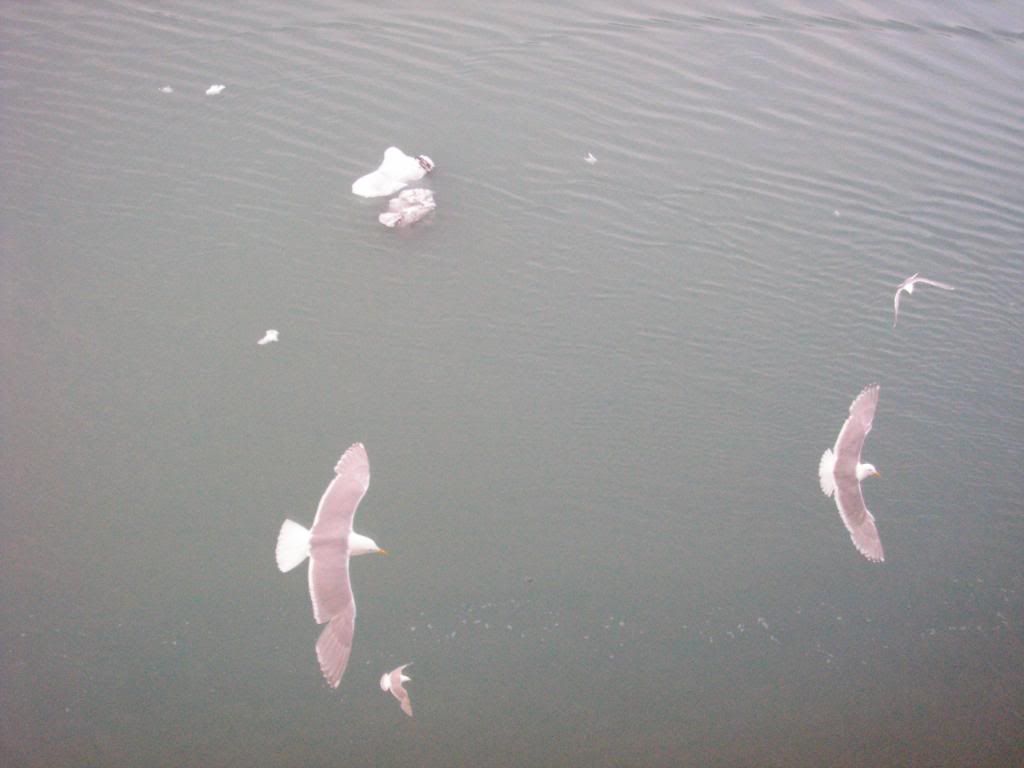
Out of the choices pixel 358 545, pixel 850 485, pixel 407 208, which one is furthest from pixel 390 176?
pixel 850 485

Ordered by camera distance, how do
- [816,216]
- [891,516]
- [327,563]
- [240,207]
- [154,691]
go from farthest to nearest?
1. [816,216]
2. [240,207]
3. [891,516]
4. [154,691]
5. [327,563]

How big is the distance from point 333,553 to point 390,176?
272 cm

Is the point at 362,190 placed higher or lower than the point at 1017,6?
lower

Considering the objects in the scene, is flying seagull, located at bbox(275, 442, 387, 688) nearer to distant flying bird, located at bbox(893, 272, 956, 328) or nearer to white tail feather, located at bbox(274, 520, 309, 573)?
white tail feather, located at bbox(274, 520, 309, 573)

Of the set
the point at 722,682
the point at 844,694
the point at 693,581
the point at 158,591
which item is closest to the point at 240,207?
the point at 158,591

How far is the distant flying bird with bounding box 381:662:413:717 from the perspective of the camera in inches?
169

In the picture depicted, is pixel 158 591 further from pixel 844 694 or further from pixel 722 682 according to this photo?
pixel 844 694

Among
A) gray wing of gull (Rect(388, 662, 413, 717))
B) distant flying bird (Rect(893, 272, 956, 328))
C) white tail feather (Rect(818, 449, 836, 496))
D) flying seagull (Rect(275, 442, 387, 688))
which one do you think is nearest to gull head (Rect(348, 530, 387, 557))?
flying seagull (Rect(275, 442, 387, 688))

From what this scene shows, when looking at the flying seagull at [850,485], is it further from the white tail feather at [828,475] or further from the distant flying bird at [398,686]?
the distant flying bird at [398,686]

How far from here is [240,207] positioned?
585 cm

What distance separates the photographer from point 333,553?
12.8 ft

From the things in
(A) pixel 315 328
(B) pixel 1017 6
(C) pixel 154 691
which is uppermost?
(B) pixel 1017 6

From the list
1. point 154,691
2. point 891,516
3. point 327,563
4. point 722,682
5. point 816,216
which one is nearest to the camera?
point 327,563

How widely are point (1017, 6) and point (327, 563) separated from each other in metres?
7.56
